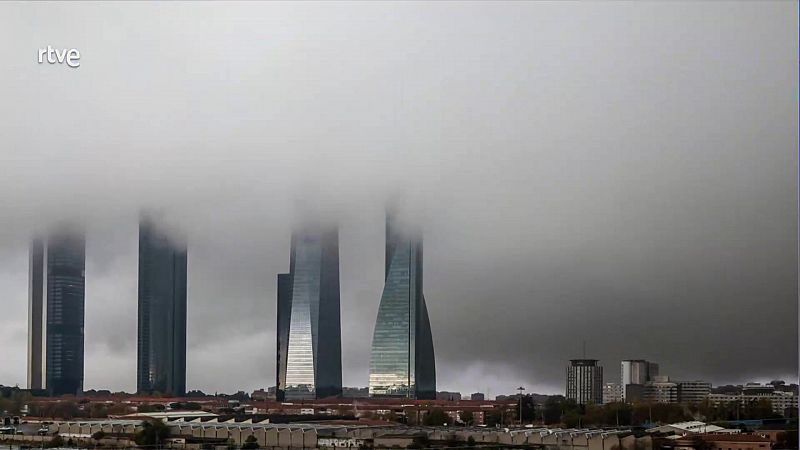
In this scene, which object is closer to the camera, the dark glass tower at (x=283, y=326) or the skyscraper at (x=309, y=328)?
the skyscraper at (x=309, y=328)

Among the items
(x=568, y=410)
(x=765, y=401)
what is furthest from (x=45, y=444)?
(x=765, y=401)

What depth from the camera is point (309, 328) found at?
11750 mm

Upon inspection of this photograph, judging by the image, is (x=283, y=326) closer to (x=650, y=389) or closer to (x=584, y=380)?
(x=584, y=380)

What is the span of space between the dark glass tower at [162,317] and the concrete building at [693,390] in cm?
430

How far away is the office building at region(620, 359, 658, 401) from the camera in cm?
1027

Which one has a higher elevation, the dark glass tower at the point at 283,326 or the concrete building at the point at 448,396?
the dark glass tower at the point at 283,326

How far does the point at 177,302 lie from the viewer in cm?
1101

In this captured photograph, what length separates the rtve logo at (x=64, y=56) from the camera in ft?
27.6

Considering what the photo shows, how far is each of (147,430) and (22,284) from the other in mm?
2270

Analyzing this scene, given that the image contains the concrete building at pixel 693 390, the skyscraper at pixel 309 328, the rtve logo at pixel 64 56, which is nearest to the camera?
the rtve logo at pixel 64 56

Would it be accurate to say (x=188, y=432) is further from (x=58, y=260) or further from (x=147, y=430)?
(x=58, y=260)

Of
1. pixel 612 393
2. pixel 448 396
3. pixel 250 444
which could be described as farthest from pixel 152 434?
pixel 612 393

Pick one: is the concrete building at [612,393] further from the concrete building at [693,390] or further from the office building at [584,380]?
the concrete building at [693,390]

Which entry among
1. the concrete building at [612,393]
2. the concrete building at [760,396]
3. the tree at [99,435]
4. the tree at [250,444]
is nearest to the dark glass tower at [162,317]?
the tree at [99,435]
